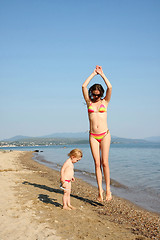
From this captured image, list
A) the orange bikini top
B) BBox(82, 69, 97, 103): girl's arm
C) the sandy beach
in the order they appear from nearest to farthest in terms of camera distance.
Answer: the sandy beach < the orange bikini top < BBox(82, 69, 97, 103): girl's arm

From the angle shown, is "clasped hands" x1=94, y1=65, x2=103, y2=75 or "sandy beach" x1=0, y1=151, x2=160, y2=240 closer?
"sandy beach" x1=0, y1=151, x2=160, y2=240

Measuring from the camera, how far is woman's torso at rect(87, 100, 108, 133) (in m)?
5.57

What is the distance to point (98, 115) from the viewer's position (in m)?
5.57

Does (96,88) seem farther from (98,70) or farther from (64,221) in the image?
(64,221)

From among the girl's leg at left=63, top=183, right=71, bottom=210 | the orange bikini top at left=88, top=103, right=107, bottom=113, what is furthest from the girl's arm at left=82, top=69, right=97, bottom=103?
the girl's leg at left=63, top=183, right=71, bottom=210

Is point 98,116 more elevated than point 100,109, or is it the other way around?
point 100,109

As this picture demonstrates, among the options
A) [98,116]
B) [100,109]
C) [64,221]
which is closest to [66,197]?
[64,221]

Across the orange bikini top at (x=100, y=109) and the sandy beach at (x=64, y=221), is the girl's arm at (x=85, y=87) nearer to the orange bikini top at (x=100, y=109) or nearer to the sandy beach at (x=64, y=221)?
the orange bikini top at (x=100, y=109)

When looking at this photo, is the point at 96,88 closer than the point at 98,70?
Yes

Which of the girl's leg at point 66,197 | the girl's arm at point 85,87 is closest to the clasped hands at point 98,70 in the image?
the girl's arm at point 85,87

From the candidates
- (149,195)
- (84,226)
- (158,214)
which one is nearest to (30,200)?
(84,226)

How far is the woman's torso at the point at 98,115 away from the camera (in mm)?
5570

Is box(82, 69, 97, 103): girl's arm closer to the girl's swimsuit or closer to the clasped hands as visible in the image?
the clasped hands

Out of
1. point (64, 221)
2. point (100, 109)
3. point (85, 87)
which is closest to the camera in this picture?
point (64, 221)
